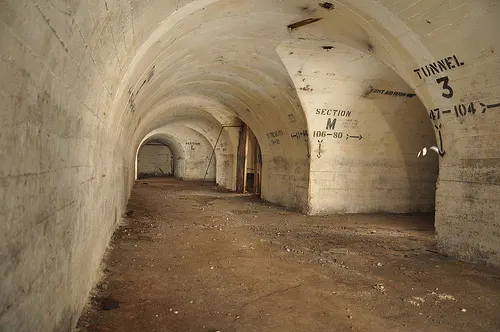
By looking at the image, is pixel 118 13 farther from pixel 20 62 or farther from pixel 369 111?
pixel 369 111

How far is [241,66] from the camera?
28.4 ft

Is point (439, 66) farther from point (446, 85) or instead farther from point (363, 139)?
point (363, 139)

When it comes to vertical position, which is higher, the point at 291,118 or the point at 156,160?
the point at 291,118

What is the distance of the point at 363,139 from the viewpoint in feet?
31.6

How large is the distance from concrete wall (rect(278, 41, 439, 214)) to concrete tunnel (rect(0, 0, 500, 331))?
3 centimetres

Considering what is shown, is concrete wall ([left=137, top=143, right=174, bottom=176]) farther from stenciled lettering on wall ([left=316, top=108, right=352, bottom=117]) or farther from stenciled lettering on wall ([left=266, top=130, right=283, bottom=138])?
stenciled lettering on wall ([left=316, top=108, right=352, bottom=117])

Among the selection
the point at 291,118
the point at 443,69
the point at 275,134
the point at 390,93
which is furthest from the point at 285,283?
the point at 275,134

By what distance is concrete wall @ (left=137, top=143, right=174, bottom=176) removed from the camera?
3128 centimetres

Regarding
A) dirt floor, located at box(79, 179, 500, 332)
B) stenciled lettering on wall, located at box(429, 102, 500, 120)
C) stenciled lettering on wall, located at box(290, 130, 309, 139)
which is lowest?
dirt floor, located at box(79, 179, 500, 332)

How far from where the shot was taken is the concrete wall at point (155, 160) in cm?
3128

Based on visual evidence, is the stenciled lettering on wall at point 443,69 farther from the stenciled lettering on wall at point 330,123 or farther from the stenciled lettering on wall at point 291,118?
the stenciled lettering on wall at point 291,118

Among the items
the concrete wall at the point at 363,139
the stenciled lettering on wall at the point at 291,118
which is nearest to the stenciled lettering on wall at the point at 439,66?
the concrete wall at the point at 363,139

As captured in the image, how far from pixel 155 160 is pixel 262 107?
22.3m

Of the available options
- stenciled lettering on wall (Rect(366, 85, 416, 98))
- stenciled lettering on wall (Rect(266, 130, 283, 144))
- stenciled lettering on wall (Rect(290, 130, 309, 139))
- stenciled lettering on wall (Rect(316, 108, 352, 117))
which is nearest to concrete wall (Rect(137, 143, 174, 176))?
stenciled lettering on wall (Rect(266, 130, 283, 144))
